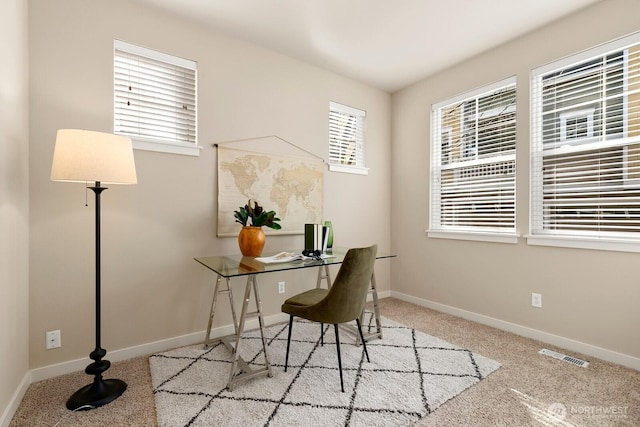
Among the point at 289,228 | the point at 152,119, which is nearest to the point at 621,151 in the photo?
the point at 289,228

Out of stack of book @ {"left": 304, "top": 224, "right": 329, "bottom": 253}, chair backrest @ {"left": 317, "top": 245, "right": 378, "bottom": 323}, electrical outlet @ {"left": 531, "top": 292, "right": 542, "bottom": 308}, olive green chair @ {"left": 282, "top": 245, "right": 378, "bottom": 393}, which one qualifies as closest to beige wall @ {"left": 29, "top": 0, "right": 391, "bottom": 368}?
stack of book @ {"left": 304, "top": 224, "right": 329, "bottom": 253}

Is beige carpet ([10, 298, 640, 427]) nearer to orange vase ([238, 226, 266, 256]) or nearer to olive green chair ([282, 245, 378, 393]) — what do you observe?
olive green chair ([282, 245, 378, 393])

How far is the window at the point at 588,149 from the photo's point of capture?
2271mm

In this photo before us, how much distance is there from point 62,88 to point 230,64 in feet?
4.15

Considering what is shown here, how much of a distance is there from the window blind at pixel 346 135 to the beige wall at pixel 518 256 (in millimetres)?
535

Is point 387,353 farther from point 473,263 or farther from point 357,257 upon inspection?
point 473,263

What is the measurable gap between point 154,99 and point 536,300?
11.9ft

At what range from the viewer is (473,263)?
3197 millimetres

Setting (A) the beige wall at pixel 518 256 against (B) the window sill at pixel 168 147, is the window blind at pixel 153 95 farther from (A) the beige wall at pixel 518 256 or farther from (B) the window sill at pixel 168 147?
(A) the beige wall at pixel 518 256

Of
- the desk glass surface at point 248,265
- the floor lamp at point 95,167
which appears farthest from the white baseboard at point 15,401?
the desk glass surface at point 248,265

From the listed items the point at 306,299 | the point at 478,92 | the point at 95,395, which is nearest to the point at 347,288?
the point at 306,299

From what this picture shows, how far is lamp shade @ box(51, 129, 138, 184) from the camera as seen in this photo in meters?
1.68

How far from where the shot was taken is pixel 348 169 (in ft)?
12.0

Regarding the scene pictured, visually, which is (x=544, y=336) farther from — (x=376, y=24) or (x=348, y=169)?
(x=376, y=24)
